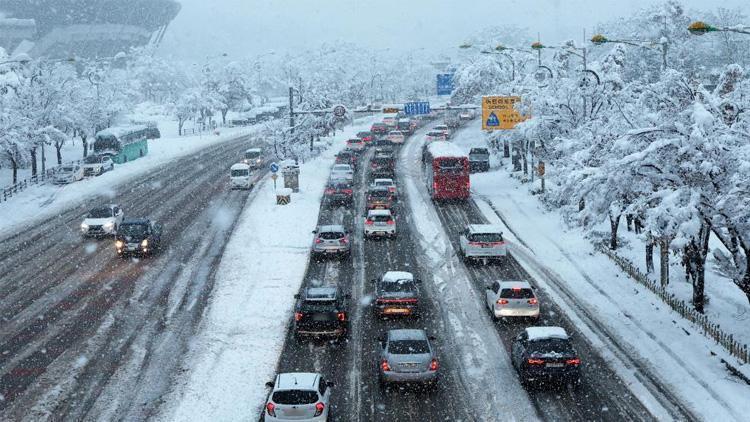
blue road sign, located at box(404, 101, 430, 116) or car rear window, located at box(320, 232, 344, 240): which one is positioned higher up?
blue road sign, located at box(404, 101, 430, 116)

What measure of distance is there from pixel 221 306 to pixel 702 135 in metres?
17.8

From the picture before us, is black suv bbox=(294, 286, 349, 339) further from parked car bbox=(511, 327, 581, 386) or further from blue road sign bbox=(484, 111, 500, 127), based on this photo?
blue road sign bbox=(484, 111, 500, 127)

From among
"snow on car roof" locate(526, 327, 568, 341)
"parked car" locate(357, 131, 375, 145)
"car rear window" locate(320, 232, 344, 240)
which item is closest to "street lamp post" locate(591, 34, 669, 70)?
"snow on car roof" locate(526, 327, 568, 341)

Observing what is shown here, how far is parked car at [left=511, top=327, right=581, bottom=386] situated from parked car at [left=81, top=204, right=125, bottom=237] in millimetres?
28004

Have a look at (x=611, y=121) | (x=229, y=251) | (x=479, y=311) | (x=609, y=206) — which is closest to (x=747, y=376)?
(x=609, y=206)

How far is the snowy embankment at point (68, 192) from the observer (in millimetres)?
49400

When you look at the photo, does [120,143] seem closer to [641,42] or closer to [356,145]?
[356,145]

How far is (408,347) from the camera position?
67.3 ft

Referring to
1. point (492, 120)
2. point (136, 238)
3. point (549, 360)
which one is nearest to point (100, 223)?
point (136, 238)

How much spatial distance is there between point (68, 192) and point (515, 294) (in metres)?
43.4

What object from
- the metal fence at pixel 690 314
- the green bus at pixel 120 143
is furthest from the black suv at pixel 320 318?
the green bus at pixel 120 143

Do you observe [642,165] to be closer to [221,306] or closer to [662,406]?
[662,406]

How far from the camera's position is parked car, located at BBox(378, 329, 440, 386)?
65.8ft

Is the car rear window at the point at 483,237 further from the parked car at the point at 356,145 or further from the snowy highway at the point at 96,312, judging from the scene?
the parked car at the point at 356,145
